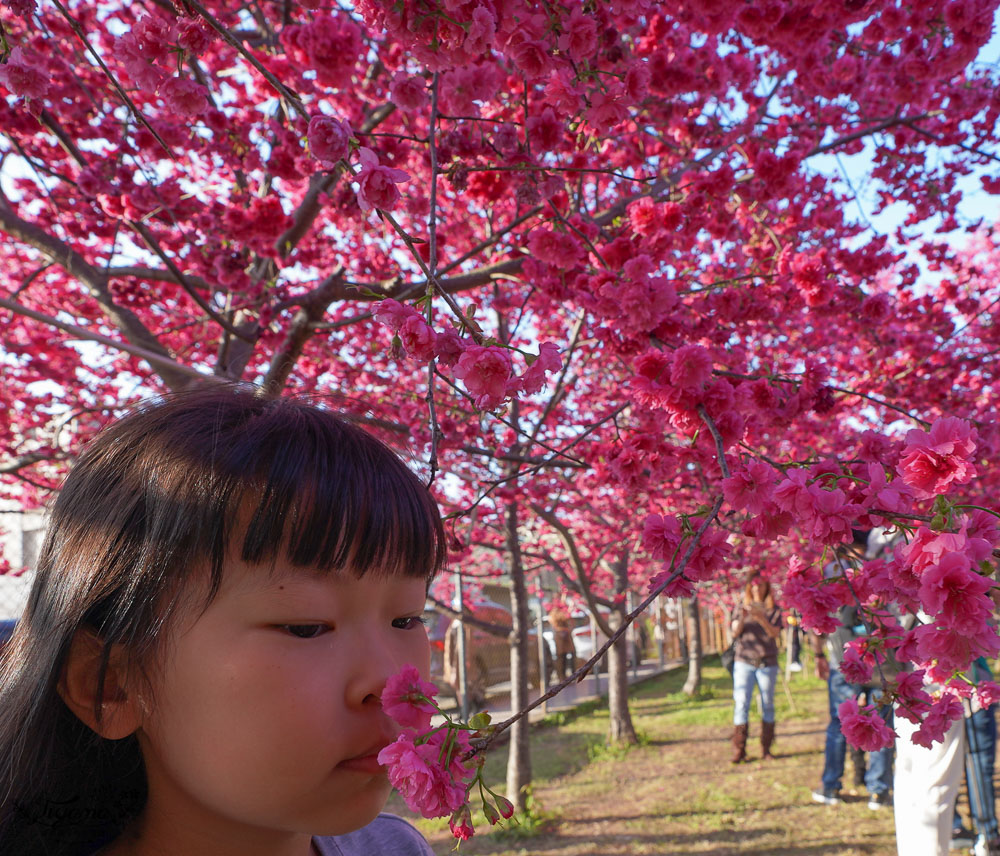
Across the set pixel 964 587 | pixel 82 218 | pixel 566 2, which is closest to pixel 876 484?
pixel 964 587

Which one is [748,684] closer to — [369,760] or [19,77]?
[369,760]

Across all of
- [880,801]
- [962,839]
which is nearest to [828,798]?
[880,801]

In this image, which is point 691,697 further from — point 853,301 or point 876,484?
point 876,484

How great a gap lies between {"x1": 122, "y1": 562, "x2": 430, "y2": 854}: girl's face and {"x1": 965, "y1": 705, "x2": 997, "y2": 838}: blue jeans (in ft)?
14.3

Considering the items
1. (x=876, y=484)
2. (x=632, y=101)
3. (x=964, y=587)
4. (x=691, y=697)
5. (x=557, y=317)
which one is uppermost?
(x=557, y=317)

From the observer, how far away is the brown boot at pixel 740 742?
20.5 feet

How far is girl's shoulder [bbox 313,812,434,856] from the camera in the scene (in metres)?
1.22

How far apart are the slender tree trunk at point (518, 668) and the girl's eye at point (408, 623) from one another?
3988 mm

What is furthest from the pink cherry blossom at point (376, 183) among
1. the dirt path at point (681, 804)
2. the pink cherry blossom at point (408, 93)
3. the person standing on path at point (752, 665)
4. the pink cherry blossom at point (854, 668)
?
the person standing on path at point (752, 665)

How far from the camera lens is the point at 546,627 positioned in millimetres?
15094

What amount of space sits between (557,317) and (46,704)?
215 inches

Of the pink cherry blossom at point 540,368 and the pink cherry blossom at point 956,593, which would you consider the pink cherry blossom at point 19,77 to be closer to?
the pink cherry blossom at point 540,368

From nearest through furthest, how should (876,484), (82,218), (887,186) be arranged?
(876,484) < (82,218) < (887,186)

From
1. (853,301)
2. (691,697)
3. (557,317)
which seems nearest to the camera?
(853,301)
